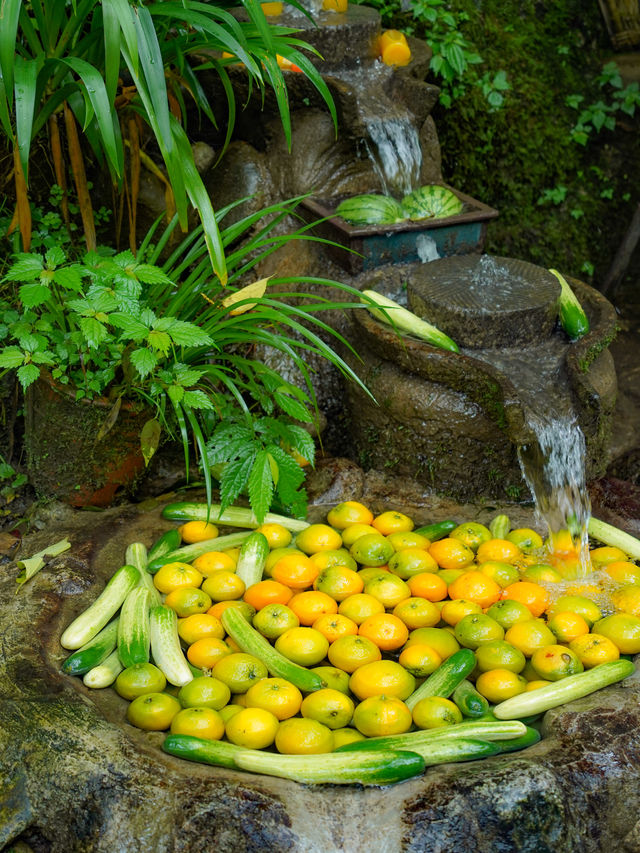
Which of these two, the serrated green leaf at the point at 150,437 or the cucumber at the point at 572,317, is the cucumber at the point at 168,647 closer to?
the serrated green leaf at the point at 150,437

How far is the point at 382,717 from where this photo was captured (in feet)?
8.00

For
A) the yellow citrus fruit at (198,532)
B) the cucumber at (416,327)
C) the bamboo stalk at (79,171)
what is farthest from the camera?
the cucumber at (416,327)

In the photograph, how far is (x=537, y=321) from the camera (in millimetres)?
4008

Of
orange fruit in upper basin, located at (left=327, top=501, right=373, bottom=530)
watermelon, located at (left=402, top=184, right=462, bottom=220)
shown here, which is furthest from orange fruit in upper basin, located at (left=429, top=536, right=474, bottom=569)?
watermelon, located at (left=402, top=184, right=462, bottom=220)

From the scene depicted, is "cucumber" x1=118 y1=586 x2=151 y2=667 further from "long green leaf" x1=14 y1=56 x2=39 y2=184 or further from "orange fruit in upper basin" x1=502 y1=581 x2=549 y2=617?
"long green leaf" x1=14 y1=56 x2=39 y2=184

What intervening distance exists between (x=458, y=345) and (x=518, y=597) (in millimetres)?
1467

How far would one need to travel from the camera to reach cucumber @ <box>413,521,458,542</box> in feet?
10.9

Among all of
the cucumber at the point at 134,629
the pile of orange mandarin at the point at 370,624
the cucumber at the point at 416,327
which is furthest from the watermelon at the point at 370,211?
the cucumber at the point at 134,629

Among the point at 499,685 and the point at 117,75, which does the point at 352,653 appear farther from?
the point at 117,75

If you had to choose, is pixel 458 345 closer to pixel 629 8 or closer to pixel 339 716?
pixel 339 716

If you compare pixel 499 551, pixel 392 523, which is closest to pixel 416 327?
pixel 392 523

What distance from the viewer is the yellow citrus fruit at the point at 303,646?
2697 mm

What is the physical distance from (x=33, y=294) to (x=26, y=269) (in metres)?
0.16

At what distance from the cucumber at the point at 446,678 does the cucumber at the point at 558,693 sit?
0.47ft
